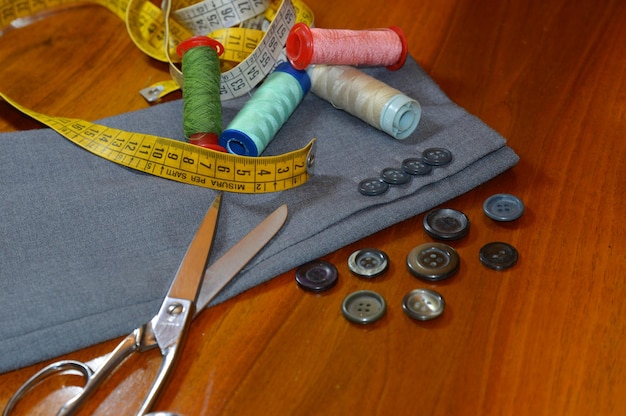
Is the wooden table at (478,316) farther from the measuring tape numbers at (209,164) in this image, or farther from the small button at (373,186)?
the measuring tape numbers at (209,164)

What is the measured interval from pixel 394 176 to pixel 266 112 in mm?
291

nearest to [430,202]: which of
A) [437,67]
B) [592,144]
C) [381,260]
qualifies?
[381,260]

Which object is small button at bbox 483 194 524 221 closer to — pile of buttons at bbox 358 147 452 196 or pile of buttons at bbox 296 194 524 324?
pile of buttons at bbox 296 194 524 324

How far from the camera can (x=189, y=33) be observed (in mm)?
1885

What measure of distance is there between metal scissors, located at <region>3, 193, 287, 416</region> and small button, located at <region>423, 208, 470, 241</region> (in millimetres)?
259

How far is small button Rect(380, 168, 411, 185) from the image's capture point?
4.48 feet

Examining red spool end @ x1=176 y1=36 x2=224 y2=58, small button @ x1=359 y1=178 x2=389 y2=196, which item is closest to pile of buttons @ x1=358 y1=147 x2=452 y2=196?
small button @ x1=359 y1=178 x2=389 y2=196

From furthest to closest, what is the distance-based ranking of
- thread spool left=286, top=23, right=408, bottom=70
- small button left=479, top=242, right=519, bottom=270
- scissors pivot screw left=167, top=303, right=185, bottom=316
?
thread spool left=286, top=23, right=408, bottom=70 < small button left=479, top=242, right=519, bottom=270 < scissors pivot screw left=167, top=303, right=185, bottom=316

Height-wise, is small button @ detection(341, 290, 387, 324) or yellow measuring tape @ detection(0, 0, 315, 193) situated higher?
yellow measuring tape @ detection(0, 0, 315, 193)

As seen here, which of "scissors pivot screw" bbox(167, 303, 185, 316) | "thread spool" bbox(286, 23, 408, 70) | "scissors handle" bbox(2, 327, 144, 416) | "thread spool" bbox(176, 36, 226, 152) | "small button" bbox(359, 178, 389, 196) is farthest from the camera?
"thread spool" bbox(286, 23, 408, 70)

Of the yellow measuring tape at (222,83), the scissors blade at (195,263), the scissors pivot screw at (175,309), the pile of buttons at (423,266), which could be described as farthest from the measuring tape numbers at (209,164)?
the scissors pivot screw at (175,309)

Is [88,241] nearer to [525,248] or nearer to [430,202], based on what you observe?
[430,202]

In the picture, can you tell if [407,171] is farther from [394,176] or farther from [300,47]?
[300,47]

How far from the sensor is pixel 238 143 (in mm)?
1471
